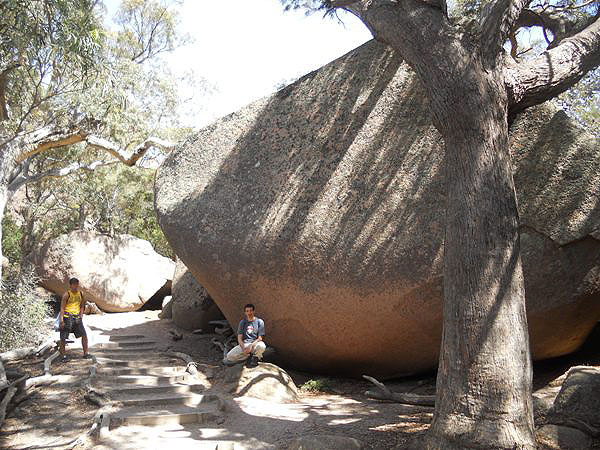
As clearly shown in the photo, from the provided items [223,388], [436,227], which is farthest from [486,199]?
[223,388]

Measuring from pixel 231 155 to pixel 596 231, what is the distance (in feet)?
18.7

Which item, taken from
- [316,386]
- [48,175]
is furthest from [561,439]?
[48,175]

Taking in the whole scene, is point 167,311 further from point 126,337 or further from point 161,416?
point 161,416

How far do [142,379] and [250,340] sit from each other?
185 cm

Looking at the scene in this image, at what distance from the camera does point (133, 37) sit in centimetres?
2247

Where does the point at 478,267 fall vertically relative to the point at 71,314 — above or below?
above

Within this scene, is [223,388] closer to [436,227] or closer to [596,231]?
[436,227]


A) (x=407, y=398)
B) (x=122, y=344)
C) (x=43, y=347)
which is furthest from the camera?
(x=122, y=344)

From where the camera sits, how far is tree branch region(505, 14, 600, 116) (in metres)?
5.27

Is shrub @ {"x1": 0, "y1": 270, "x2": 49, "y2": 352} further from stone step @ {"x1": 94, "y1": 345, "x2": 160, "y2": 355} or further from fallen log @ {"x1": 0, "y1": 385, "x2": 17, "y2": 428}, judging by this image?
fallen log @ {"x1": 0, "y1": 385, "x2": 17, "y2": 428}

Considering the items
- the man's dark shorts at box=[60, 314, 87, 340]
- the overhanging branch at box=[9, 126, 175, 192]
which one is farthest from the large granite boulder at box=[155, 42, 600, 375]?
the overhanging branch at box=[9, 126, 175, 192]

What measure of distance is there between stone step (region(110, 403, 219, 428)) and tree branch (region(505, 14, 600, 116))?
16.9 ft

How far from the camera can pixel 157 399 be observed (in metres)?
7.36

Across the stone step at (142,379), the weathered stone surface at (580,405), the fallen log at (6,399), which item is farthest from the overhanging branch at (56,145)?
the weathered stone surface at (580,405)
